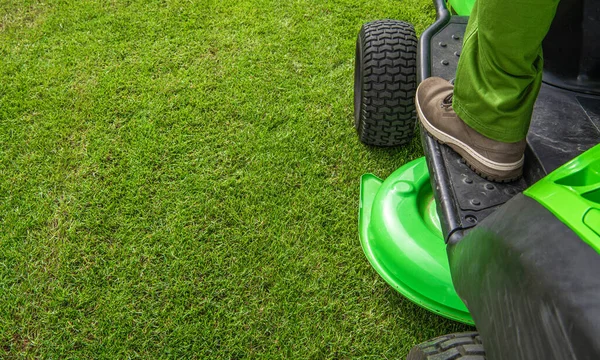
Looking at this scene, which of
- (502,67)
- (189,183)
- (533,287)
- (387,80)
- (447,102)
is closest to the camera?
(533,287)

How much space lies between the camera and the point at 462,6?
7.33 feet

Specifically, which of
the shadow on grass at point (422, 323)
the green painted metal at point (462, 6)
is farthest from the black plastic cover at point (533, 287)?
the green painted metal at point (462, 6)

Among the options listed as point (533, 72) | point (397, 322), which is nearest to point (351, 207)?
point (397, 322)

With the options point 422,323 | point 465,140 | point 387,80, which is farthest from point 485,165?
point 387,80

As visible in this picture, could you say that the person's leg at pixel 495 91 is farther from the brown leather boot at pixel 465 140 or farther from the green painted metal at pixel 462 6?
the green painted metal at pixel 462 6

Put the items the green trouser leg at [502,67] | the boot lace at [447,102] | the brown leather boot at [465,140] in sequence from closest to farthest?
the green trouser leg at [502,67]
the brown leather boot at [465,140]
the boot lace at [447,102]

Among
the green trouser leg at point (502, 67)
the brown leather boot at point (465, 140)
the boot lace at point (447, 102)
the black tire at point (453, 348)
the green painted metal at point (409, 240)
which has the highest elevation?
the green trouser leg at point (502, 67)

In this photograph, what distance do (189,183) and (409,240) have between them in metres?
0.86

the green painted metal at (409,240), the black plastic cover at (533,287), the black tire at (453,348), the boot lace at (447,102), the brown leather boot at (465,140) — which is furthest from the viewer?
the green painted metal at (409,240)

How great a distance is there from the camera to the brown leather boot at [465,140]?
1.43m

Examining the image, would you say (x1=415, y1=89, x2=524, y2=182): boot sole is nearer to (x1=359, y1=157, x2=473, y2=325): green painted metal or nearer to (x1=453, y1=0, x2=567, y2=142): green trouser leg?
(x1=453, y1=0, x2=567, y2=142): green trouser leg

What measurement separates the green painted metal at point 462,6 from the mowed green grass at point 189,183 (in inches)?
21.0

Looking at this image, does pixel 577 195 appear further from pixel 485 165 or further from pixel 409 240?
pixel 409 240

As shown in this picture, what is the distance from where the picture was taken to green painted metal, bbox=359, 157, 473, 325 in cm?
169
